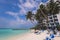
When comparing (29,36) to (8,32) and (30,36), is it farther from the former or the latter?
(8,32)

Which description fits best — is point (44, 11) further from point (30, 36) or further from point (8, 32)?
point (8, 32)

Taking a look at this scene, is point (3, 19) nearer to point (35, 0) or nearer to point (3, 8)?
point (3, 8)

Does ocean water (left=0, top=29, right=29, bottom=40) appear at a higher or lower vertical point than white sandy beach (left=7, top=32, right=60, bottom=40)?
higher

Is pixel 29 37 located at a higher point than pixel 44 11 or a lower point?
lower

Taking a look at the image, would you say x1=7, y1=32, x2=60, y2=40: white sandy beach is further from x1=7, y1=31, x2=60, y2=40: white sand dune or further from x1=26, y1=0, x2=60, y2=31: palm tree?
x1=26, y1=0, x2=60, y2=31: palm tree

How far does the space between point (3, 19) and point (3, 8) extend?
0.13 meters

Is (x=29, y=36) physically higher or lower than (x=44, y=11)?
lower

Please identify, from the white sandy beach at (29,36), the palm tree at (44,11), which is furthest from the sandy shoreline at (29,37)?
the palm tree at (44,11)

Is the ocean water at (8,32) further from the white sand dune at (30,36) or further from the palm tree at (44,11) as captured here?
the palm tree at (44,11)

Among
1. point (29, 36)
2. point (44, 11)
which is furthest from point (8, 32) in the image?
point (44, 11)

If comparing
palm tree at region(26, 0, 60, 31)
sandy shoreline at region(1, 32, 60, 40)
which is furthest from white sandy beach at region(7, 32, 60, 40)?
palm tree at region(26, 0, 60, 31)

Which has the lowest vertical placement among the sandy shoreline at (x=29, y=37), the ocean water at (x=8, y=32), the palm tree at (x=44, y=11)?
the sandy shoreline at (x=29, y=37)

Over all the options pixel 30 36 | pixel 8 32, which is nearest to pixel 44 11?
pixel 30 36

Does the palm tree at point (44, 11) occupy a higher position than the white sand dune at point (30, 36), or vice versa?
the palm tree at point (44, 11)
